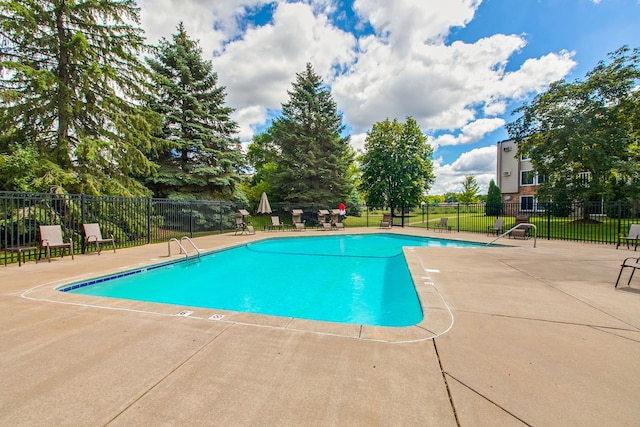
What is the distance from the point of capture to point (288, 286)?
653 cm

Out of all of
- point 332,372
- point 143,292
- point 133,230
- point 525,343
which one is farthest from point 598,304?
point 133,230

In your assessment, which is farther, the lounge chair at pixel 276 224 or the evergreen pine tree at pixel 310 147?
the evergreen pine tree at pixel 310 147

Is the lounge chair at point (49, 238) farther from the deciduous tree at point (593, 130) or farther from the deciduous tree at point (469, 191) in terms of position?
the deciduous tree at point (469, 191)

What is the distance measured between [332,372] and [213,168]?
52.4 feet

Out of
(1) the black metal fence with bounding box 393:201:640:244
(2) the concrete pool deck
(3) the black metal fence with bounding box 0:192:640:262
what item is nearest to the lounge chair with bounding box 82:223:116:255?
(3) the black metal fence with bounding box 0:192:640:262

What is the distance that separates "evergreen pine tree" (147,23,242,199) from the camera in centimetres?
1594

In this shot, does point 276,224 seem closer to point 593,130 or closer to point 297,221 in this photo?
point 297,221

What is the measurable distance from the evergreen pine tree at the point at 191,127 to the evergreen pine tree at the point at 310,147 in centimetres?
400

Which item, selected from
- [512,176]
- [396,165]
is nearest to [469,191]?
[512,176]

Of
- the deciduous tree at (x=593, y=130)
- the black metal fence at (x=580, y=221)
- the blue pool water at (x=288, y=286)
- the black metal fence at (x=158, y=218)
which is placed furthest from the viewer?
the deciduous tree at (x=593, y=130)

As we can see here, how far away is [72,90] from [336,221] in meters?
14.7

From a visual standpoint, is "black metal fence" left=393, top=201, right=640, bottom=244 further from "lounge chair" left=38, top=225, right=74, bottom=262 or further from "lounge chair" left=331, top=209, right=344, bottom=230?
"lounge chair" left=38, top=225, right=74, bottom=262

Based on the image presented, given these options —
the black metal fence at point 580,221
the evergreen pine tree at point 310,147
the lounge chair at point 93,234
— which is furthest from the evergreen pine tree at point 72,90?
the black metal fence at point 580,221

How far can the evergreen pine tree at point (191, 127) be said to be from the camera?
15.9 meters
